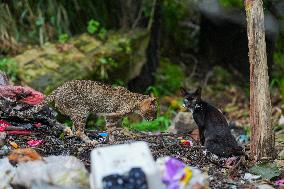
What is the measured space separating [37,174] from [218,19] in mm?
8831

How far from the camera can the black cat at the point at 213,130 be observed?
7559 mm

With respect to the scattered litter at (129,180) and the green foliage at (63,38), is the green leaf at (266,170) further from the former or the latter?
the green foliage at (63,38)

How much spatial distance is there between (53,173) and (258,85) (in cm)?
268

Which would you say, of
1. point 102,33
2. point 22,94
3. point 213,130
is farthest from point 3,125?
point 102,33

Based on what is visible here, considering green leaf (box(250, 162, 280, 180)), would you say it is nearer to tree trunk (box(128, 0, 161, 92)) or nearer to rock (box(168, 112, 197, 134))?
rock (box(168, 112, 197, 134))

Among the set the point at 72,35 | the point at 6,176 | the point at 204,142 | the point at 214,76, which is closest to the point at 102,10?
the point at 72,35

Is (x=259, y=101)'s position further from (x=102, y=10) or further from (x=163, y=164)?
(x=102, y=10)

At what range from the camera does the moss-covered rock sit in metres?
11.0

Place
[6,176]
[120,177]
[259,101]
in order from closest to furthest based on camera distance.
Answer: [120,177]
[6,176]
[259,101]

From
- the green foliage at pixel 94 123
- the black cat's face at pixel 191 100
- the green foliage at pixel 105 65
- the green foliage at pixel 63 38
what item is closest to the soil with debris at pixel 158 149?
the black cat's face at pixel 191 100

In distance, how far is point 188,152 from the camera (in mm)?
7613

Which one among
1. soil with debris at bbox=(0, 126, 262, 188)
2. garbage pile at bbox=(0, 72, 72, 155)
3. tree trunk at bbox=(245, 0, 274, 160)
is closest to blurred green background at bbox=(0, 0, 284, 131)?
garbage pile at bbox=(0, 72, 72, 155)

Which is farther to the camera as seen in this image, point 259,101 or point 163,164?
point 259,101

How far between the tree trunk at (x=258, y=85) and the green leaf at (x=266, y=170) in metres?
0.28
